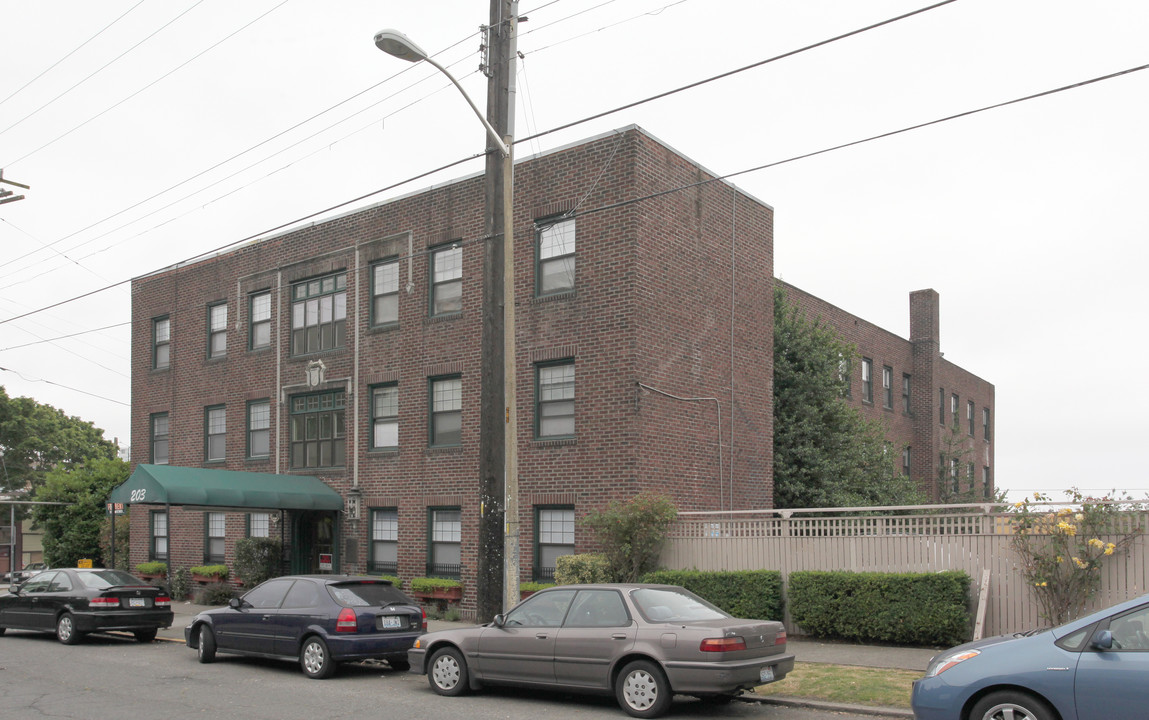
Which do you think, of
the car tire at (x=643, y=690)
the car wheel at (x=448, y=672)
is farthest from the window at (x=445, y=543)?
the car tire at (x=643, y=690)

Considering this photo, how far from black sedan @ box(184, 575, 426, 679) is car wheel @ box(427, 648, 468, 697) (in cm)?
160

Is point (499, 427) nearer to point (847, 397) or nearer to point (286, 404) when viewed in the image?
point (286, 404)

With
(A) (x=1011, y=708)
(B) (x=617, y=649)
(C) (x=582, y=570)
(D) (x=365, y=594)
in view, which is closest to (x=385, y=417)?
(C) (x=582, y=570)

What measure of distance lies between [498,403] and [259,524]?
14121 millimetres

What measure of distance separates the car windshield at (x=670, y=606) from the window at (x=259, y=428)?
56.1 feet

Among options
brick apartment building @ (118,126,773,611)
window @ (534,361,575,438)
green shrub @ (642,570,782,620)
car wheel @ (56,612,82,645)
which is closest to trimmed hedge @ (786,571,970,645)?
green shrub @ (642,570,782,620)

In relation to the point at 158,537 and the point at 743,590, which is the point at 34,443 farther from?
the point at 743,590

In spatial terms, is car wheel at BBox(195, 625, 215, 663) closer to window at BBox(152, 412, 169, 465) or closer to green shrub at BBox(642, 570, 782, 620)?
green shrub at BBox(642, 570, 782, 620)

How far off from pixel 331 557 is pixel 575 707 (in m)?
14.1

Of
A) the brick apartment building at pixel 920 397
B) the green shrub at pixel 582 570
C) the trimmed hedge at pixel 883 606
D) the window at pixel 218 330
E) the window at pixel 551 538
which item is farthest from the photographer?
the brick apartment building at pixel 920 397

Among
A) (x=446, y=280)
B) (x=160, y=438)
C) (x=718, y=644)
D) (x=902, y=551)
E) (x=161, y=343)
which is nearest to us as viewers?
(x=718, y=644)

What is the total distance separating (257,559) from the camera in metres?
24.5

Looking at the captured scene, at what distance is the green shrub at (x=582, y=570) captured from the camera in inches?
715

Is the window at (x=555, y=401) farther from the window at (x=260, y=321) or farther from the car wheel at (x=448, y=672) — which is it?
the window at (x=260, y=321)
